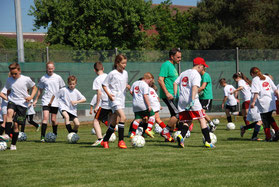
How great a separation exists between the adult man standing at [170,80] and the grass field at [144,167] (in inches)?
59.7

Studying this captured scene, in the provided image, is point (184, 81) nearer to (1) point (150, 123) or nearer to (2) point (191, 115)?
(2) point (191, 115)

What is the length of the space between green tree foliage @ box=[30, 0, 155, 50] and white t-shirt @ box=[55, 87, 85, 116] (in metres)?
26.8

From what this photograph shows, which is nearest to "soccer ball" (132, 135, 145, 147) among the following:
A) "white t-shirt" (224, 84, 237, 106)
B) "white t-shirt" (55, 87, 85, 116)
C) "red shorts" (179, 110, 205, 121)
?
"red shorts" (179, 110, 205, 121)

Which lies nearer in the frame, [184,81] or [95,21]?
[184,81]

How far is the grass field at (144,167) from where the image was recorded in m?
5.33

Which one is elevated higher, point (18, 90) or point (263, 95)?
point (18, 90)

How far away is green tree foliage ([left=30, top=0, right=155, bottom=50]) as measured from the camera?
3791 cm

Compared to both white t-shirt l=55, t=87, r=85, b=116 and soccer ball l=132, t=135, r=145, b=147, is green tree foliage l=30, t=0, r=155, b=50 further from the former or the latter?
soccer ball l=132, t=135, r=145, b=147

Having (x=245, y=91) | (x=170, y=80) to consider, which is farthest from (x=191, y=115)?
(x=245, y=91)

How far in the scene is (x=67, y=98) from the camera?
1104 cm

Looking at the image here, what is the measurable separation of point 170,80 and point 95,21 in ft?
97.4

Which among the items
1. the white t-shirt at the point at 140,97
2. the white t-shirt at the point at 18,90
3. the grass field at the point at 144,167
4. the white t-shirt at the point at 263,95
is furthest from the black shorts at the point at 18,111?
the white t-shirt at the point at 263,95

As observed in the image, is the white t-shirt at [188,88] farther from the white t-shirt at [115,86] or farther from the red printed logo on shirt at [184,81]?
the white t-shirt at [115,86]

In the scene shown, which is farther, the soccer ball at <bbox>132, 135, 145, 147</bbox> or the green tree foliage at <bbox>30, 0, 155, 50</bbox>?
the green tree foliage at <bbox>30, 0, 155, 50</bbox>
